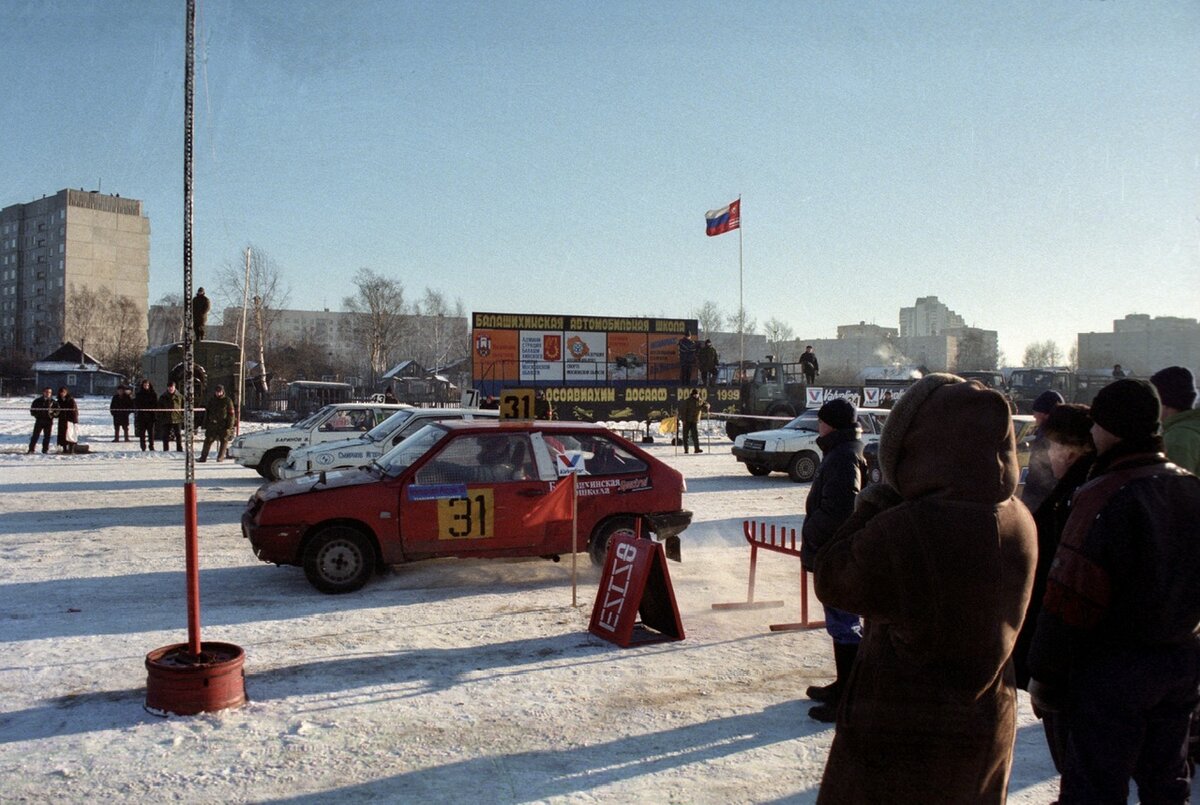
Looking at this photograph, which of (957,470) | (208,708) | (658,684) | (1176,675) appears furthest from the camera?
(658,684)

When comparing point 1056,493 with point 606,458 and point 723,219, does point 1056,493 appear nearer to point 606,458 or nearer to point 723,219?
point 606,458

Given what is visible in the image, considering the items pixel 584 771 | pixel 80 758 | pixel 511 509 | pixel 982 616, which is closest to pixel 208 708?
pixel 80 758

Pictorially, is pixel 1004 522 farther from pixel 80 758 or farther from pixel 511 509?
pixel 511 509

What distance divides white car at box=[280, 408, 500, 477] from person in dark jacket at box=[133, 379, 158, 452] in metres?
10.2

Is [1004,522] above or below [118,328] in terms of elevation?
below

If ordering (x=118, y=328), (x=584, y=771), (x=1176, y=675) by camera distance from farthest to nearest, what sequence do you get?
(x=118, y=328), (x=584, y=771), (x=1176, y=675)

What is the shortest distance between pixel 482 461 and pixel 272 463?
28.5 feet

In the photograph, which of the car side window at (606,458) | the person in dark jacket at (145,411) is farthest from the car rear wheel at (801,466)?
the person in dark jacket at (145,411)

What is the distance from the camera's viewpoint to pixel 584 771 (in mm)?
4570

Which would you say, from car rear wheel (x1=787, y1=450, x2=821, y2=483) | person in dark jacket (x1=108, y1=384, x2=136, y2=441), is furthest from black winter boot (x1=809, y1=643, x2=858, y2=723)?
person in dark jacket (x1=108, y1=384, x2=136, y2=441)

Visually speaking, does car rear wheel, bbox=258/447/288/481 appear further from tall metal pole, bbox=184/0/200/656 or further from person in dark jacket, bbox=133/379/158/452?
tall metal pole, bbox=184/0/200/656

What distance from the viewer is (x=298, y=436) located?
16203 mm

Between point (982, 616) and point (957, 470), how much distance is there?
0.38 meters

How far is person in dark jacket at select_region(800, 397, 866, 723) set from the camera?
17.2ft
